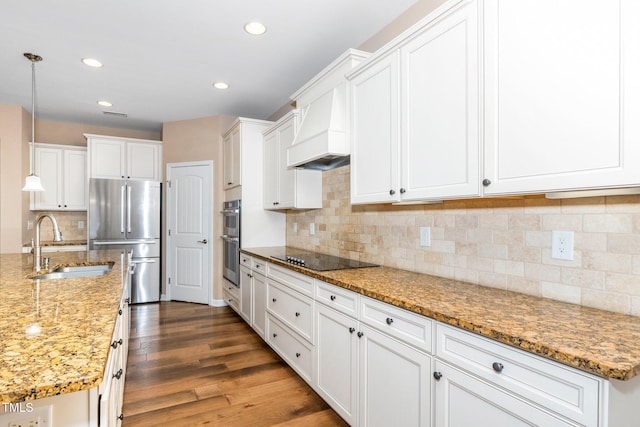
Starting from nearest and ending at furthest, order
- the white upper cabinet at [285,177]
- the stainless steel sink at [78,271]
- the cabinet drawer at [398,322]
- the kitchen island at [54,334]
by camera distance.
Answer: the kitchen island at [54,334] < the cabinet drawer at [398,322] < the stainless steel sink at [78,271] < the white upper cabinet at [285,177]

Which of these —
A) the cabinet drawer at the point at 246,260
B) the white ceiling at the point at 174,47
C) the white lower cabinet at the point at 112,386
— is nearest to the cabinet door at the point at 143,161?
the white ceiling at the point at 174,47

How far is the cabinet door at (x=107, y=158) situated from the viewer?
194 inches

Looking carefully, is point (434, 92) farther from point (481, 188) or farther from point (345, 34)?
point (345, 34)

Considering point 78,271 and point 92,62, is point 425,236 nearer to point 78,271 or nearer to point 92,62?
point 78,271

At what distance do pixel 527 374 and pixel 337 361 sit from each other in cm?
120

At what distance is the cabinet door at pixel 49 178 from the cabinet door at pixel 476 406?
5611 millimetres

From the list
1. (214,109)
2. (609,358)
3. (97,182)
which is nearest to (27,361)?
(609,358)

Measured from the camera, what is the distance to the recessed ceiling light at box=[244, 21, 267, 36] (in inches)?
102

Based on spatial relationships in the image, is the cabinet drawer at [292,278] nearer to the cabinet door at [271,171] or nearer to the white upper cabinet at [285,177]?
the white upper cabinet at [285,177]

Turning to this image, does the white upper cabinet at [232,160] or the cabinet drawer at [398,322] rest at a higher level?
the white upper cabinet at [232,160]

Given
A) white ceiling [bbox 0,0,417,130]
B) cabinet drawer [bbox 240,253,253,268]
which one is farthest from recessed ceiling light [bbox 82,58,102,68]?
cabinet drawer [bbox 240,253,253,268]

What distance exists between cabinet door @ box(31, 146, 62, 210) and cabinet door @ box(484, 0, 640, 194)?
568cm

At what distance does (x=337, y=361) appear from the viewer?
2070 mm

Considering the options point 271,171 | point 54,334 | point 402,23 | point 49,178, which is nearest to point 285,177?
point 271,171
